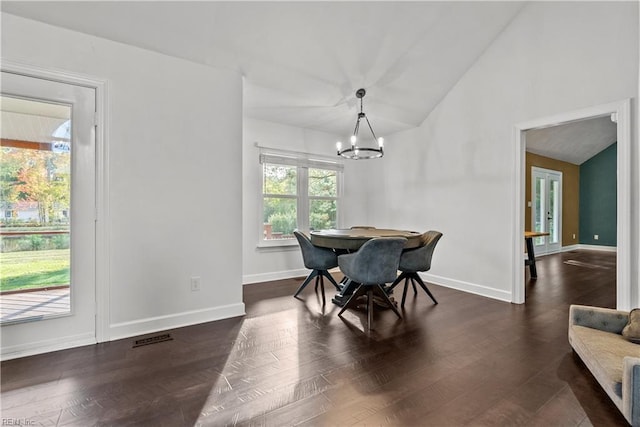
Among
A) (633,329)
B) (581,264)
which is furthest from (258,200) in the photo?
(581,264)

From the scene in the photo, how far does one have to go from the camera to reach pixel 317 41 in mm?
3127

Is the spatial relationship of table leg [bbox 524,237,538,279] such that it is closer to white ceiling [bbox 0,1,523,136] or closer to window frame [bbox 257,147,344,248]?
white ceiling [bbox 0,1,523,136]

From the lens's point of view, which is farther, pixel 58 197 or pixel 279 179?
pixel 279 179

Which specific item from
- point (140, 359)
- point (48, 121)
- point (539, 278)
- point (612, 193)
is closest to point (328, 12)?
point (48, 121)

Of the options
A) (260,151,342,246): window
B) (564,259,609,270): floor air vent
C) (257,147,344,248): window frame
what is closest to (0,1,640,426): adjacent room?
(257,147,344,248): window frame

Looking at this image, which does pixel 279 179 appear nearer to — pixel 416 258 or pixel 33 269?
pixel 416 258

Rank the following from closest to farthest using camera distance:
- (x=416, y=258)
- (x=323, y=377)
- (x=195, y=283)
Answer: (x=323, y=377) < (x=195, y=283) < (x=416, y=258)

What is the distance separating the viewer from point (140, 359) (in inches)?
87.2

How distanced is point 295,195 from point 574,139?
6.84m

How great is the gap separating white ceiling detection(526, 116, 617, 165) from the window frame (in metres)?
4.03

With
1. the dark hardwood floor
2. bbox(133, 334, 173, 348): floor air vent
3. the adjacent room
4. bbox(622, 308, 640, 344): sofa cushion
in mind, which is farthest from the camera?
bbox(133, 334, 173, 348): floor air vent

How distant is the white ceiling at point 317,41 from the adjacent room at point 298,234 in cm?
2

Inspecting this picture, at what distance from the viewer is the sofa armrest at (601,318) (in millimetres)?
2135

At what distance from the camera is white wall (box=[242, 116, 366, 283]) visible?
180 inches
